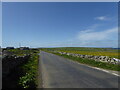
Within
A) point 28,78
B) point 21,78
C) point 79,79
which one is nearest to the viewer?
point 28,78

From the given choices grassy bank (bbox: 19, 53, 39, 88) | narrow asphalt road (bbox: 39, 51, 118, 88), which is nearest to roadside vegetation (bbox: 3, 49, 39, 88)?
grassy bank (bbox: 19, 53, 39, 88)

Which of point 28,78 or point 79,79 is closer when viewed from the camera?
point 28,78

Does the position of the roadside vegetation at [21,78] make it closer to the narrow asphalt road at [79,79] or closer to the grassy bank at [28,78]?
the grassy bank at [28,78]

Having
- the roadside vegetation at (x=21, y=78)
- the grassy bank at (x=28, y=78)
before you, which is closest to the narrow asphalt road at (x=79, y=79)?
the grassy bank at (x=28, y=78)

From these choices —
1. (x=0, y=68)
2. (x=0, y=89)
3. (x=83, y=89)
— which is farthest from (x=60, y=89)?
(x=0, y=68)

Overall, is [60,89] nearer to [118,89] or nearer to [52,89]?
[52,89]

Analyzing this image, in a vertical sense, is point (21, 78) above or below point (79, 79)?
above

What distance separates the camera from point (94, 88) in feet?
33.3

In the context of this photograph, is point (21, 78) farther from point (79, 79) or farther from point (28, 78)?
point (79, 79)

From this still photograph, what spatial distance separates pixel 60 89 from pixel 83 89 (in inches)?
57.0

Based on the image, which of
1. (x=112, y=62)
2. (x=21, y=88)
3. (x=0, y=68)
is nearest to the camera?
(x=21, y=88)

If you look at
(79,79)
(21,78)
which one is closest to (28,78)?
(21,78)

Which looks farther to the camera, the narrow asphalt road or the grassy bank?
the narrow asphalt road

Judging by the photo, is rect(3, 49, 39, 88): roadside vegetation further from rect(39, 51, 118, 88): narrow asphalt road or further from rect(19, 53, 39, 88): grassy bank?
rect(39, 51, 118, 88): narrow asphalt road
